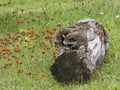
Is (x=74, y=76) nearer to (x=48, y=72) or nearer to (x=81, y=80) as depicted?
(x=81, y=80)

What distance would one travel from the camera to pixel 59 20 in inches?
480

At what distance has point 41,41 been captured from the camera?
33.9 ft

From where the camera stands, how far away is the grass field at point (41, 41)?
7719 mm

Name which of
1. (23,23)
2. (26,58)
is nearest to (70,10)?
(23,23)

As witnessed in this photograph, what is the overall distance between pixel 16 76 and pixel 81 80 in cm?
166

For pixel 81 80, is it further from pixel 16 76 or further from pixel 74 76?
pixel 16 76

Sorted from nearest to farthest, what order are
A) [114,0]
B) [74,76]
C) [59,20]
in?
1. [74,76]
2. [59,20]
3. [114,0]

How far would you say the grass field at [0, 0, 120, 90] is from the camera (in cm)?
772

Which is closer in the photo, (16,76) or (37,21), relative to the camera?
(16,76)

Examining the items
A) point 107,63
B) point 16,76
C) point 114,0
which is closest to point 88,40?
point 107,63

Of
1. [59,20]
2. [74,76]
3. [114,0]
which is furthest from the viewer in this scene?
[114,0]

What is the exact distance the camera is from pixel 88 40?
8000 mm

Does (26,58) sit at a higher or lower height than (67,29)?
lower

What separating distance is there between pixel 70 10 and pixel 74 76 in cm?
597
